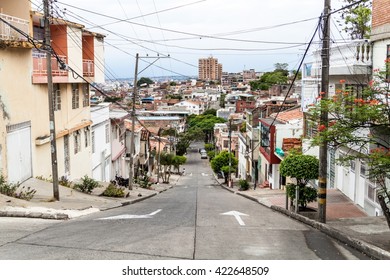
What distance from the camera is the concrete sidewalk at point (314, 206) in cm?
1169

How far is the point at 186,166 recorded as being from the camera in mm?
84500

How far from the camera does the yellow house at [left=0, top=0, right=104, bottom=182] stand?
1825 cm

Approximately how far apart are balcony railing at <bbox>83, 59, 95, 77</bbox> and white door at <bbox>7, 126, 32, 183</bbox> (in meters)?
7.68

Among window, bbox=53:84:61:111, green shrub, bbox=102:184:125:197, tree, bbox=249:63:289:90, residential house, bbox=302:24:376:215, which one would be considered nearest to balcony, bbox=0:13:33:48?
window, bbox=53:84:61:111

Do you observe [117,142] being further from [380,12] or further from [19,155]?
[380,12]

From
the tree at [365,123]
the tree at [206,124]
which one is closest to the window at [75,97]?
the tree at [365,123]

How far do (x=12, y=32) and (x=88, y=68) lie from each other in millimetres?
9003

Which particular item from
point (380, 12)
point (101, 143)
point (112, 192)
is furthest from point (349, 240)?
point (101, 143)

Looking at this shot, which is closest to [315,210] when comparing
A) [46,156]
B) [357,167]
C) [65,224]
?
[357,167]

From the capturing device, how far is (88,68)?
91.0 feet

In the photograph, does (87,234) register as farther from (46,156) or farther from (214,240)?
(46,156)

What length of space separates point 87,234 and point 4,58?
9400 millimetres

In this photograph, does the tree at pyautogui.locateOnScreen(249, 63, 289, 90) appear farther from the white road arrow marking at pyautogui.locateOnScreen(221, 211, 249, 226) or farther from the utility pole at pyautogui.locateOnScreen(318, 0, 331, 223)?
the utility pole at pyautogui.locateOnScreen(318, 0, 331, 223)

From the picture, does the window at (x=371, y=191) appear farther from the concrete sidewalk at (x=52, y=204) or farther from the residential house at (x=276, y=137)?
the residential house at (x=276, y=137)
